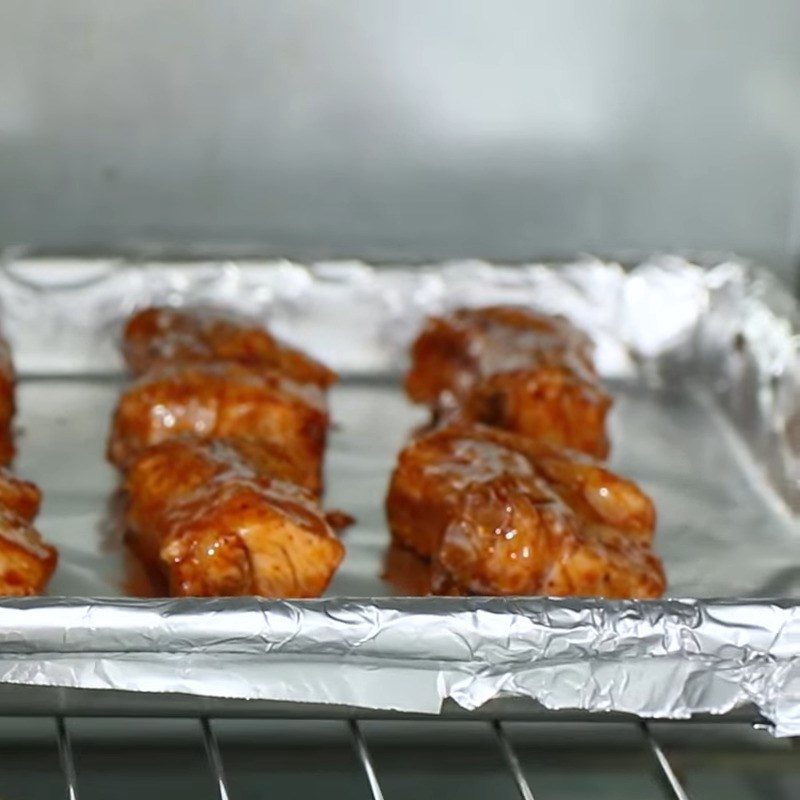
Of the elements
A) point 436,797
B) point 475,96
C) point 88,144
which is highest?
point 475,96

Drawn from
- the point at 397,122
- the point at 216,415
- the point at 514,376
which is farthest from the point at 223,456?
the point at 397,122

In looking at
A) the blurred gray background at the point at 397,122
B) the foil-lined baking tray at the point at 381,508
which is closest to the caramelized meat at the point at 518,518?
the foil-lined baking tray at the point at 381,508

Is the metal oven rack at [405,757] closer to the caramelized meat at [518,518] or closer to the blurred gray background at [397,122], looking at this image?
the caramelized meat at [518,518]

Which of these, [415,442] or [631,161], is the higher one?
[631,161]

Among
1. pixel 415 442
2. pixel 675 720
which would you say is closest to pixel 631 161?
pixel 415 442

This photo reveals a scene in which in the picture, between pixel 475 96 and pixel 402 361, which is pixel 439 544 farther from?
pixel 475 96

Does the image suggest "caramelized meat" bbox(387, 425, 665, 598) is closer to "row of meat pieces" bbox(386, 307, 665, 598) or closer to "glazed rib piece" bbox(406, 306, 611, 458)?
"row of meat pieces" bbox(386, 307, 665, 598)
